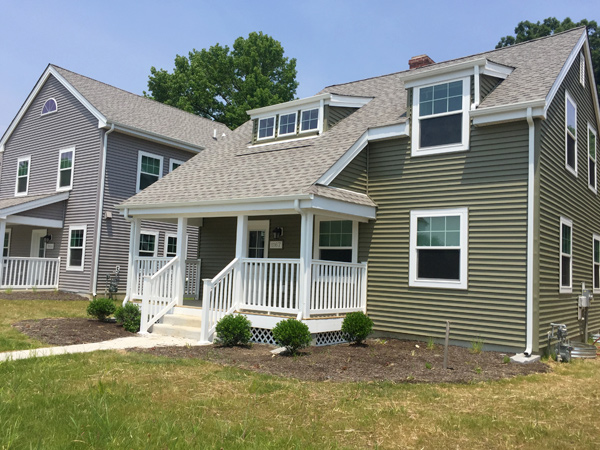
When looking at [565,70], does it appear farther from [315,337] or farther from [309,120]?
[315,337]

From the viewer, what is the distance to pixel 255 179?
36.6ft

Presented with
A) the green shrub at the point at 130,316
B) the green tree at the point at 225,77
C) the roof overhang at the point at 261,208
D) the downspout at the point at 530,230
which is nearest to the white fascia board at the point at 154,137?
the roof overhang at the point at 261,208

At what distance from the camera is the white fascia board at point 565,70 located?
942cm

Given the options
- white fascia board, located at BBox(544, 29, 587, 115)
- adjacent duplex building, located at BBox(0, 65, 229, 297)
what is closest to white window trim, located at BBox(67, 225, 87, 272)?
adjacent duplex building, located at BBox(0, 65, 229, 297)

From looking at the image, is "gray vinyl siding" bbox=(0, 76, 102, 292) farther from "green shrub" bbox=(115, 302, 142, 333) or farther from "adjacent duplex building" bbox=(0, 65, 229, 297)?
"green shrub" bbox=(115, 302, 142, 333)

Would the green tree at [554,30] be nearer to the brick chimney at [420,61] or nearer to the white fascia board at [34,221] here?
the brick chimney at [420,61]

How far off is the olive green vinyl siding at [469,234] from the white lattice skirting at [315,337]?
1.19 m

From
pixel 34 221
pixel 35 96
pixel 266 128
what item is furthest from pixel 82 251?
pixel 266 128

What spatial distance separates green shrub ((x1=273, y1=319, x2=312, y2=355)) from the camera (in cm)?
838

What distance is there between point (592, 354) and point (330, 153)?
21.4ft

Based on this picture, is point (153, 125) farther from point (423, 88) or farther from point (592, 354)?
point (592, 354)

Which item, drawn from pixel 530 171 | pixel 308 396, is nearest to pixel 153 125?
pixel 530 171

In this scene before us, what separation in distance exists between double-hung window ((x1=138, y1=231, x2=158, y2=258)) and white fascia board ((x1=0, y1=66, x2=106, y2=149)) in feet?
14.4

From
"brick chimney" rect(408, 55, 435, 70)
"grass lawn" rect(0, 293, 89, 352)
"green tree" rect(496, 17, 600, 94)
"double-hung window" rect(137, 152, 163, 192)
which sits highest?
"green tree" rect(496, 17, 600, 94)
